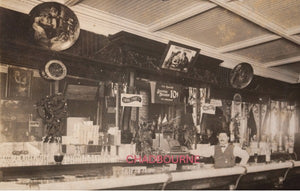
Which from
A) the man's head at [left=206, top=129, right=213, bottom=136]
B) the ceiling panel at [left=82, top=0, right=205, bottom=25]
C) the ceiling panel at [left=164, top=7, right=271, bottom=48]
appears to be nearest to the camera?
the ceiling panel at [left=82, top=0, right=205, bottom=25]

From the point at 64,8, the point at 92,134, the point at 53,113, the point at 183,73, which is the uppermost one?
the point at 64,8

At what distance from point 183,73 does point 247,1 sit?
155 centimetres

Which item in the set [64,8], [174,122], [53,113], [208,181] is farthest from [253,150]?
[64,8]

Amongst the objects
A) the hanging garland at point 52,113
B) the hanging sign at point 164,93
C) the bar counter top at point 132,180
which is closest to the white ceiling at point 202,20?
the hanging sign at point 164,93

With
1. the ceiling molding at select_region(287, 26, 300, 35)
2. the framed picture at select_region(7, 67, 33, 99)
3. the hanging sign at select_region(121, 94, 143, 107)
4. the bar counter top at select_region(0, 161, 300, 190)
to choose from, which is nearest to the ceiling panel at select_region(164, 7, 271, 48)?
the ceiling molding at select_region(287, 26, 300, 35)

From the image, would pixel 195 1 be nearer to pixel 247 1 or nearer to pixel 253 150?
pixel 247 1

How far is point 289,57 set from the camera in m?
6.20

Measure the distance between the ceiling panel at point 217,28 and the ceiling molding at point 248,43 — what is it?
112 millimetres

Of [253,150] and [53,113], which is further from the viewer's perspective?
[253,150]

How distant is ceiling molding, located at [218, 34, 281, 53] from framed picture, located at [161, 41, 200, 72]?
45.4 inches

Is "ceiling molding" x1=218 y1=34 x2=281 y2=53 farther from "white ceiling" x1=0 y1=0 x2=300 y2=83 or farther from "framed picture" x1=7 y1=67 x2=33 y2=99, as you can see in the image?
"framed picture" x1=7 y1=67 x2=33 y2=99

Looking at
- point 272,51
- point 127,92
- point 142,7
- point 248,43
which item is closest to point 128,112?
point 127,92

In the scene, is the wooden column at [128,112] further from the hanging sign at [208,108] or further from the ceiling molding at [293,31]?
the ceiling molding at [293,31]

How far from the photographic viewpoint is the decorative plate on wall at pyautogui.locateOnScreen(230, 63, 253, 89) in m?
5.78
